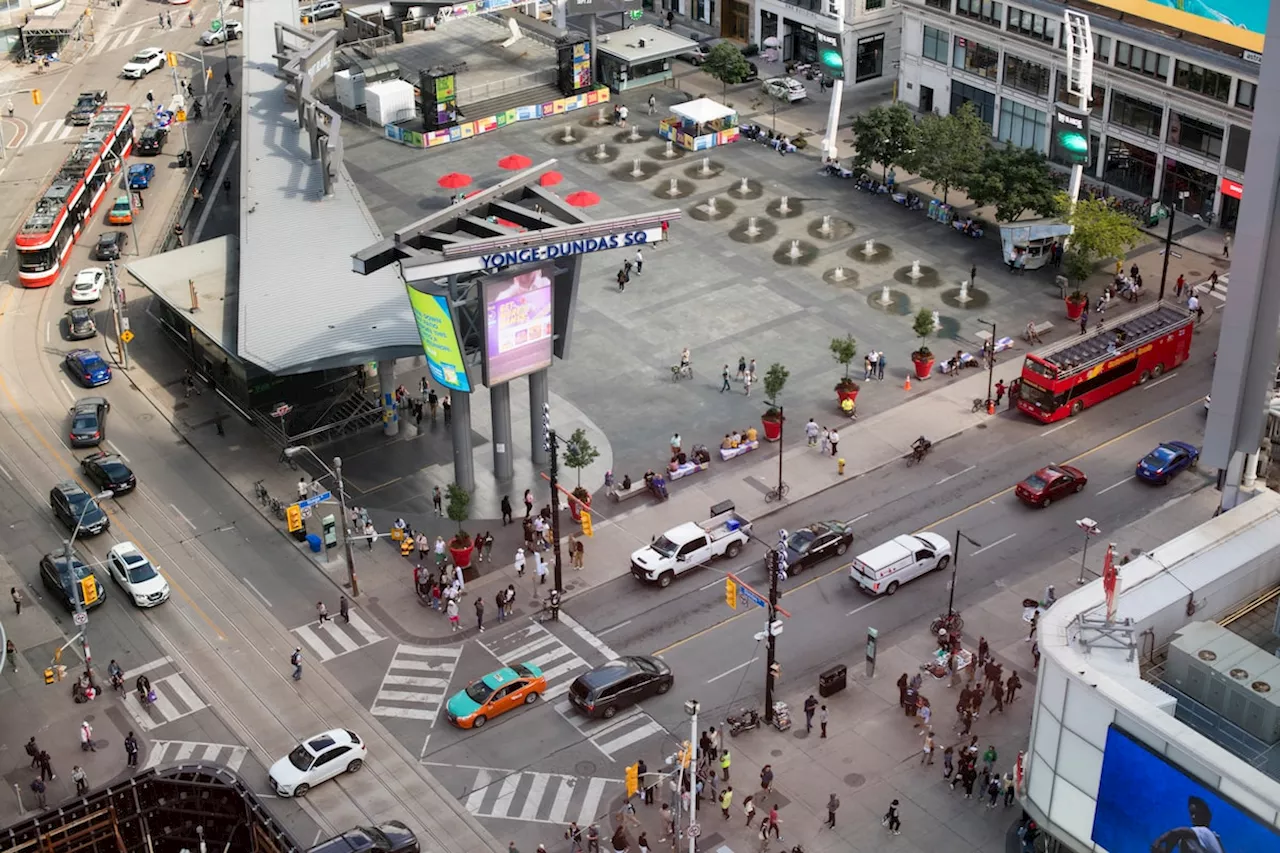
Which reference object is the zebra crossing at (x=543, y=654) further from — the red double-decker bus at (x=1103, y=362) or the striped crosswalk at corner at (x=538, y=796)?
the red double-decker bus at (x=1103, y=362)

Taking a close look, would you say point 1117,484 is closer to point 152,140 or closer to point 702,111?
point 702,111

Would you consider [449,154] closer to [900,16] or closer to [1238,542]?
[900,16]

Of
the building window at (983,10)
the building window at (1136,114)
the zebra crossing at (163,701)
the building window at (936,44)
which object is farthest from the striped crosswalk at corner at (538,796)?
the building window at (936,44)

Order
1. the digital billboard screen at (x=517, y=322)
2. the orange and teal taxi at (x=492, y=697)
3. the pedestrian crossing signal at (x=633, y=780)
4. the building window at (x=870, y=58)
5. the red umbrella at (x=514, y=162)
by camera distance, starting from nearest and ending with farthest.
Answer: the pedestrian crossing signal at (x=633, y=780)
the orange and teal taxi at (x=492, y=697)
the digital billboard screen at (x=517, y=322)
the red umbrella at (x=514, y=162)
the building window at (x=870, y=58)

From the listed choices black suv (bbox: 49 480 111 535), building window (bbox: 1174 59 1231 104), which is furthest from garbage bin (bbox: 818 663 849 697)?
building window (bbox: 1174 59 1231 104)

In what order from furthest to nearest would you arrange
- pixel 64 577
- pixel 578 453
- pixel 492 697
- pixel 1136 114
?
pixel 1136 114 < pixel 578 453 < pixel 64 577 < pixel 492 697

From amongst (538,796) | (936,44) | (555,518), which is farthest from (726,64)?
(538,796)
